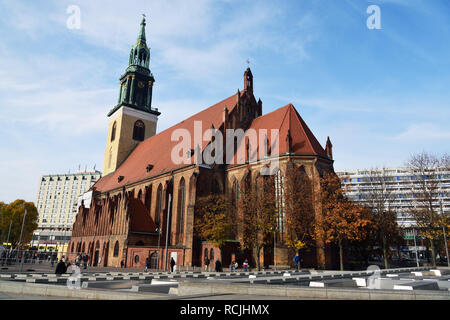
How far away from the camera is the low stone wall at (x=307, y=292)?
915cm

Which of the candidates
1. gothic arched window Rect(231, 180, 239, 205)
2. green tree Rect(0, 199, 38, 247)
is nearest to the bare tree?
gothic arched window Rect(231, 180, 239, 205)

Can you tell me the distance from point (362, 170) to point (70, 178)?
125 meters

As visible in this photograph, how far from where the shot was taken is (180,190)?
1550 inches

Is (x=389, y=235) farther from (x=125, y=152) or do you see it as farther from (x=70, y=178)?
(x=70, y=178)

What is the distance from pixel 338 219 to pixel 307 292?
63.9 feet

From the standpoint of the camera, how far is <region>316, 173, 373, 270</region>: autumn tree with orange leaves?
27.9 m

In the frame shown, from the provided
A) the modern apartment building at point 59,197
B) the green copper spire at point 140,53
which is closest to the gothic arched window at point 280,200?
the green copper spire at point 140,53

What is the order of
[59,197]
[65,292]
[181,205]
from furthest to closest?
[59,197] → [181,205] → [65,292]

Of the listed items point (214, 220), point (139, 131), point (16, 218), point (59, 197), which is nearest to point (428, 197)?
point (214, 220)

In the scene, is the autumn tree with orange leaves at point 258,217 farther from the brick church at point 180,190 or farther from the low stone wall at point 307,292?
the low stone wall at point 307,292

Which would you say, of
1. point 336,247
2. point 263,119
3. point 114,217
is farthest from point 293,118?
point 114,217

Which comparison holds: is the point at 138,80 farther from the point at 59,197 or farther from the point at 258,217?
the point at 59,197

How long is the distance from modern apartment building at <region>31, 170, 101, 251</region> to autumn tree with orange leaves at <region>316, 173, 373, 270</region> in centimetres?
12934
